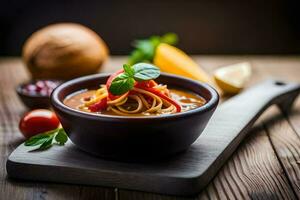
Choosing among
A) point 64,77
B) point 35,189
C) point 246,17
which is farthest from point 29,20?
point 35,189

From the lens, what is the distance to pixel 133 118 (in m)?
1.45

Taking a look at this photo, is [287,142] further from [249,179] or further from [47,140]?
[47,140]

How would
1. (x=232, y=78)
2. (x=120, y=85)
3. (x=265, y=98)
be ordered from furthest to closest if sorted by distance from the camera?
(x=232, y=78)
(x=265, y=98)
(x=120, y=85)

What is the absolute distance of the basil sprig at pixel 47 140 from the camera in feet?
5.39

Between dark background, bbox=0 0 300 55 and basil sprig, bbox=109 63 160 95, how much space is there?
1.93m

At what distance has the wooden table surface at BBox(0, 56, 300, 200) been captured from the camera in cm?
147

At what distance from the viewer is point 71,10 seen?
3.43 meters

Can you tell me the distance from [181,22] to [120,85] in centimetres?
205

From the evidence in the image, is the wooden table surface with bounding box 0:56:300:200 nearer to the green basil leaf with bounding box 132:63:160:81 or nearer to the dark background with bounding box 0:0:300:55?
the green basil leaf with bounding box 132:63:160:81

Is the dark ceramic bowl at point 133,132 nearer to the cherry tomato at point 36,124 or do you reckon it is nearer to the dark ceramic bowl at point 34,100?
the cherry tomato at point 36,124

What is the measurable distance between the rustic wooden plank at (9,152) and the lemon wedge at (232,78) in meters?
→ 0.81

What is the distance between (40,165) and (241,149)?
2.08 feet

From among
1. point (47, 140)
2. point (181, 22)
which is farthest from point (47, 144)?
point (181, 22)

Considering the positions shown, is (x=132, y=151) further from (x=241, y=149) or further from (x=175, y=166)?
(x=241, y=149)
